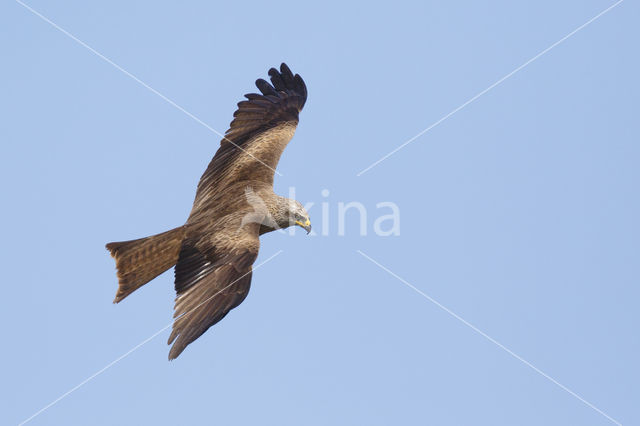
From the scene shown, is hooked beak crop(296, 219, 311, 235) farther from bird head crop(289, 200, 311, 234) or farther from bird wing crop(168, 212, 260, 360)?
bird wing crop(168, 212, 260, 360)

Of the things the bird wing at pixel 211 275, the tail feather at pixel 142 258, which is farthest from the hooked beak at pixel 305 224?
the tail feather at pixel 142 258

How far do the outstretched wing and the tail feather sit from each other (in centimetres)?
153

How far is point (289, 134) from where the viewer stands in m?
15.4

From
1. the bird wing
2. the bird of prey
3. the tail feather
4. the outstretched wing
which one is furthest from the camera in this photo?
the outstretched wing

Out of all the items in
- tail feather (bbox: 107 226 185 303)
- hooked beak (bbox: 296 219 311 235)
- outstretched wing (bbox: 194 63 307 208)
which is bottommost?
tail feather (bbox: 107 226 185 303)

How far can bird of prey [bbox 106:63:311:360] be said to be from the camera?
1146 centimetres

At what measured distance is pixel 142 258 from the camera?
1220cm

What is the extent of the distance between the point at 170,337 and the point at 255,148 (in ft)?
15.5

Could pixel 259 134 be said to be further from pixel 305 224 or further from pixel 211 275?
pixel 211 275

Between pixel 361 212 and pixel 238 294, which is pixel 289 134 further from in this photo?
pixel 238 294

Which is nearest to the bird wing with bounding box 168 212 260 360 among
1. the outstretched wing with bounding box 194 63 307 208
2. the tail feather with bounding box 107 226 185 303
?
the tail feather with bounding box 107 226 185 303

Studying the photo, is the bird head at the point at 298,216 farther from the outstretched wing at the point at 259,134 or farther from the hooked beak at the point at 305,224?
the outstretched wing at the point at 259,134

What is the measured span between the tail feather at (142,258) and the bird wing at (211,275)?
16 cm

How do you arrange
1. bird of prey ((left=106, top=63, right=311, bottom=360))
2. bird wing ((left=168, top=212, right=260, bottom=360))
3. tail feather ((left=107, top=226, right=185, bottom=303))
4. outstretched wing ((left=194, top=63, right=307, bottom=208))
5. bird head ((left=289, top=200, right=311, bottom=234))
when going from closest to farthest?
Result: bird wing ((left=168, top=212, right=260, bottom=360)), bird of prey ((left=106, top=63, right=311, bottom=360)), tail feather ((left=107, top=226, right=185, bottom=303)), bird head ((left=289, top=200, right=311, bottom=234)), outstretched wing ((left=194, top=63, right=307, bottom=208))
